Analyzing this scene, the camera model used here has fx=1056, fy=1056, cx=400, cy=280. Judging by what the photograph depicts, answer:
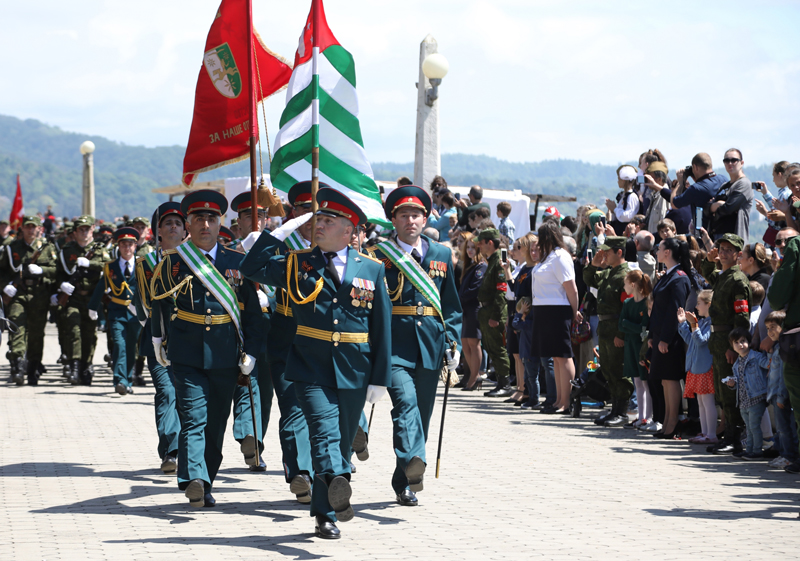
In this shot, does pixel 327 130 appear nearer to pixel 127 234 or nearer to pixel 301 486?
pixel 301 486

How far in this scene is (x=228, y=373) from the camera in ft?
24.6

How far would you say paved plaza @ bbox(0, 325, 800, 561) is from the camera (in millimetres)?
6125

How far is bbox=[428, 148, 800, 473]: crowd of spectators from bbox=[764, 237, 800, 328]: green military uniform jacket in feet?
0.04

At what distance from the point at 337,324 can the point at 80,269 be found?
1080 centimetres

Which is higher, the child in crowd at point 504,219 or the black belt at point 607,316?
the child in crowd at point 504,219

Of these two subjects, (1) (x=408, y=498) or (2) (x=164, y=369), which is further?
(2) (x=164, y=369)

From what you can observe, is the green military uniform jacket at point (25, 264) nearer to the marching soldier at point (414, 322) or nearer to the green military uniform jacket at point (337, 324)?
the marching soldier at point (414, 322)

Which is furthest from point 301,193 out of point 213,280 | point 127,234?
point 127,234

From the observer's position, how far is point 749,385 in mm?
9375

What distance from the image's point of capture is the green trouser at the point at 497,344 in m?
14.3

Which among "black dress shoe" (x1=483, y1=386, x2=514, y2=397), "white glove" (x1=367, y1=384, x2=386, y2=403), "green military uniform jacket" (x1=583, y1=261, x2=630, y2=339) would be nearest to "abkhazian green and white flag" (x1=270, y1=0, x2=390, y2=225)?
"white glove" (x1=367, y1=384, x2=386, y2=403)

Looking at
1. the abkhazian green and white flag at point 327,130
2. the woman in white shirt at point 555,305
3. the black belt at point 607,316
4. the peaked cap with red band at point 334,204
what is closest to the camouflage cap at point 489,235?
the woman in white shirt at point 555,305

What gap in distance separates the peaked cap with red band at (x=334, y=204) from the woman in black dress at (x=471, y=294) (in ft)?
26.2

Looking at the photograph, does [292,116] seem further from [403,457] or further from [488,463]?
[488,463]
